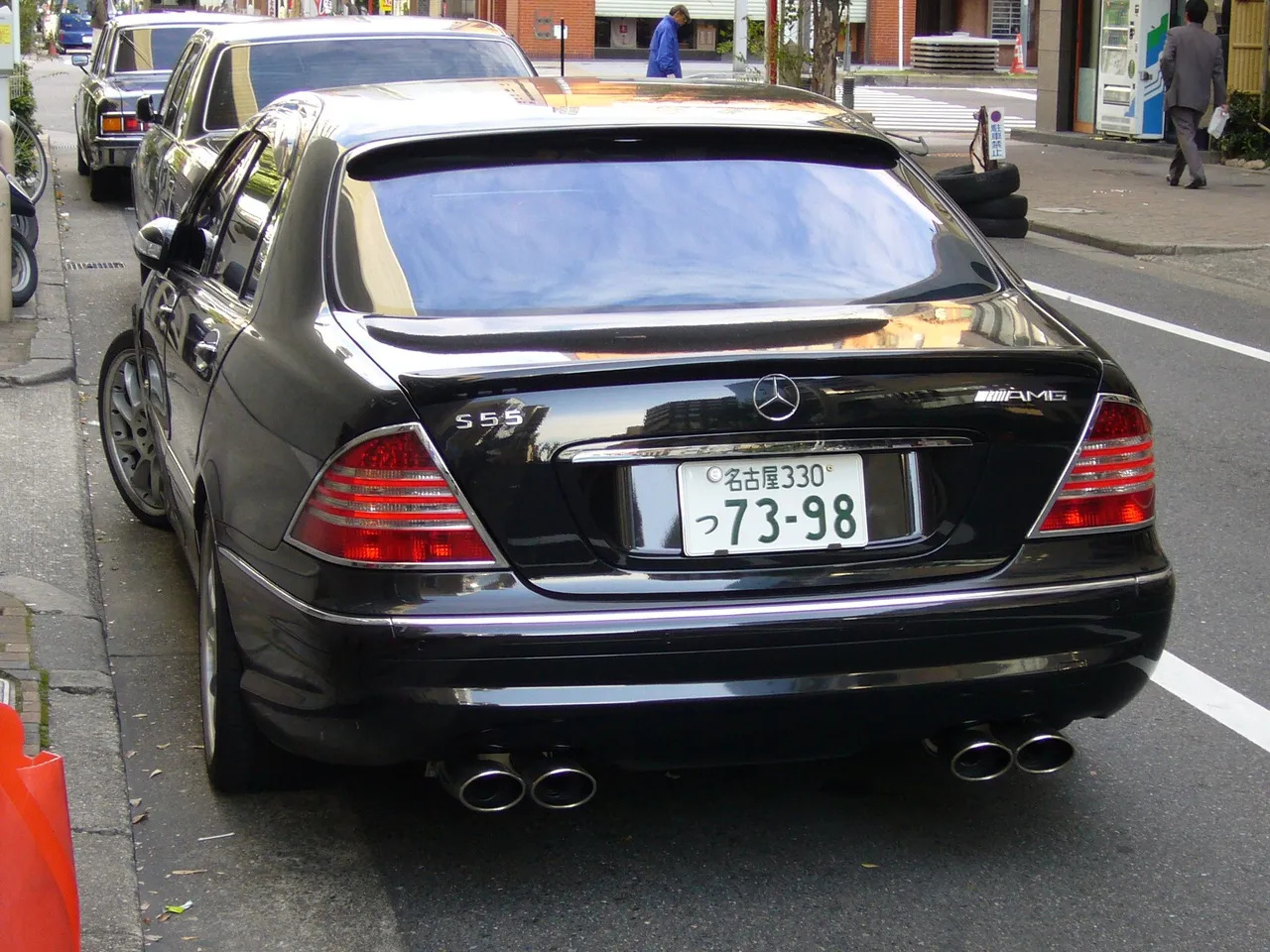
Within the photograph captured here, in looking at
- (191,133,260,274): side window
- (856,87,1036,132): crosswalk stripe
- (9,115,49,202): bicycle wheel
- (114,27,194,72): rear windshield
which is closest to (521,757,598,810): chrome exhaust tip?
(191,133,260,274): side window

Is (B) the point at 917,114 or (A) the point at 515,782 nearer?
(A) the point at 515,782

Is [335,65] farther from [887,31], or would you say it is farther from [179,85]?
[887,31]

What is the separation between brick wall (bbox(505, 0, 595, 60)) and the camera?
176 feet

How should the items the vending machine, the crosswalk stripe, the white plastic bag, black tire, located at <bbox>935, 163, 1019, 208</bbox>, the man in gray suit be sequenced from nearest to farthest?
black tire, located at <bbox>935, 163, 1019, 208</bbox>, the white plastic bag, the man in gray suit, the vending machine, the crosswalk stripe

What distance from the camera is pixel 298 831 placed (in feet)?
13.1


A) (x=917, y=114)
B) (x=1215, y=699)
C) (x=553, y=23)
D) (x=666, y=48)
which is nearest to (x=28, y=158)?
(x=1215, y=699)

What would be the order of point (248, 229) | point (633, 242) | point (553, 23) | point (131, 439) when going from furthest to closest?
point (553, 23) → point (131, 439) → point (248, 229) → point (633, 242)

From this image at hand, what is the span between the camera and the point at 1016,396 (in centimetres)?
345

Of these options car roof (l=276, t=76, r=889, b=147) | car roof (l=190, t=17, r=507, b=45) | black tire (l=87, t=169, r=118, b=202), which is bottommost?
black tire (l=87, t=169, r=118, b=202)

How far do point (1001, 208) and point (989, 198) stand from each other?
6.07ft

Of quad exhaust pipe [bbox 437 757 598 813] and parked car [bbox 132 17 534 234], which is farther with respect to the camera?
parked car [bbox 132 17 534 234]

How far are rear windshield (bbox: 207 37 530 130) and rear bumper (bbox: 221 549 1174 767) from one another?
23.1 ft

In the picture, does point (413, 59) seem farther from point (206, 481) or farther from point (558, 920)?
point (558, 920)

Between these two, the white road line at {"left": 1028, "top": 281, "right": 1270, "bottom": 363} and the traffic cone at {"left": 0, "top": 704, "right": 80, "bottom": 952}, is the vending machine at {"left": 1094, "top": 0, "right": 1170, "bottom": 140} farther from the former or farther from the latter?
the traffic cone at {"left": 0, "top": 704, "right": 80, "bottom": 952}
